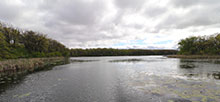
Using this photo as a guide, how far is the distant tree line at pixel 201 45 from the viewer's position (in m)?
62.0

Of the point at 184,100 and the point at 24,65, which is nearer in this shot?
the point at 184,100

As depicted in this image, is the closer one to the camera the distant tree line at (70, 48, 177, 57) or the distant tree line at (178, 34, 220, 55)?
the distant tree line at (178, 34, 220, 55)

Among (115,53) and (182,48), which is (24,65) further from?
(115,53)

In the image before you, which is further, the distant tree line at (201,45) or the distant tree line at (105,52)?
the distant tree line at (105,52)

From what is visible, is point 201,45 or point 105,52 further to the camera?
point 105,52

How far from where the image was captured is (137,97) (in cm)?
700

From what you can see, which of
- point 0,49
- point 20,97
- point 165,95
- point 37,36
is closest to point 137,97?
point 165,95

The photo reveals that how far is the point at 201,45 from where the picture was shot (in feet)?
225

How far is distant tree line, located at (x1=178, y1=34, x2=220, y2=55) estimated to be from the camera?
62.0 m

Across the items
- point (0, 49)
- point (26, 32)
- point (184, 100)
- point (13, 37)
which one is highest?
point (26, 32)

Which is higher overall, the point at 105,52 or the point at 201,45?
the point at 201,45

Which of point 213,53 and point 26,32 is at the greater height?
point 26,32

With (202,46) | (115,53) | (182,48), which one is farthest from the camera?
(115,53)

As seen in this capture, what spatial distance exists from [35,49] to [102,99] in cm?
6021
